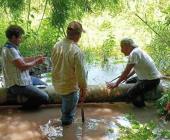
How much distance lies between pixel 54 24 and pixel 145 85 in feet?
7.14

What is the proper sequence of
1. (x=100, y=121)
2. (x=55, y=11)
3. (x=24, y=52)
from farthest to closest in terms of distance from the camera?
(x=24, y=52) < (x=55, y=11) < (x=100, y=121)

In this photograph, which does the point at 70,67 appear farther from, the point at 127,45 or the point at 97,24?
Result: the point at 97,24

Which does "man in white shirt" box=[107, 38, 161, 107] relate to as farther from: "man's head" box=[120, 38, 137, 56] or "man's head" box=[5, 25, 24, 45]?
"man's head" box=[5, 25, 24, 45]

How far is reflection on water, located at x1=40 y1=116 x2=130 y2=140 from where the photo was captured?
228 inches

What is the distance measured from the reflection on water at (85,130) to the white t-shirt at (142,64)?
96 cm

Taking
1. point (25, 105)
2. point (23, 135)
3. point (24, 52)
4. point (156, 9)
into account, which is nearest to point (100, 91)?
point (25, 105)

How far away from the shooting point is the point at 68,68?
5.69 metres

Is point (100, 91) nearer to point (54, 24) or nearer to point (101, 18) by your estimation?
point (54, 24)

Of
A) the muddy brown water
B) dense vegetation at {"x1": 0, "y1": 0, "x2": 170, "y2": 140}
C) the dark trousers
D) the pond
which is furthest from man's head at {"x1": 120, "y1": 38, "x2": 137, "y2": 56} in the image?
the pond

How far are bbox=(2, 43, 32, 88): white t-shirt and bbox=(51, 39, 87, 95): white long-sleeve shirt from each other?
2.90ft

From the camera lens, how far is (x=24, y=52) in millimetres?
10430

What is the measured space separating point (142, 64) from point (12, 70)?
2191mm

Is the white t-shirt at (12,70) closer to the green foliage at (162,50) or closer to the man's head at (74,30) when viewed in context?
the man's head at (74,30)

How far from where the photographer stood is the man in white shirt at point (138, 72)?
6.86 meters
